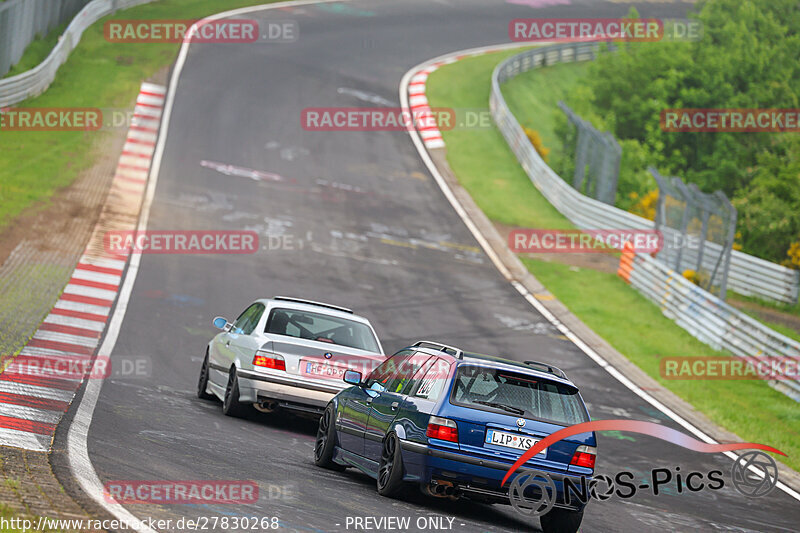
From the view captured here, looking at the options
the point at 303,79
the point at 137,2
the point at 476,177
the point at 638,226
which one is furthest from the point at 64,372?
the point at 137,2

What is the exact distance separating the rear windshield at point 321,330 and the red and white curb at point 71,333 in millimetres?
2546

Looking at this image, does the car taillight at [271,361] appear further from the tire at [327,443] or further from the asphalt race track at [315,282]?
the tire at [327,443]

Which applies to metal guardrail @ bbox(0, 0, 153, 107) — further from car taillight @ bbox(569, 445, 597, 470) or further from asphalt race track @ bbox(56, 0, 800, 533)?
car taillight @ bbox(569, 445, 597, 470)

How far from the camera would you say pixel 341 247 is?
27.4m

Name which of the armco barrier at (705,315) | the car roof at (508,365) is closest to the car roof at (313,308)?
the car roof at (508,365)

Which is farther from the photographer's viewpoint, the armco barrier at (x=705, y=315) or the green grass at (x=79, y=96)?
the green grass at (x=79, y=96)

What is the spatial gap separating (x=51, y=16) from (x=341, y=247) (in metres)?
21.7

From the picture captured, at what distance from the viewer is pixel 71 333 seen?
17109 mm

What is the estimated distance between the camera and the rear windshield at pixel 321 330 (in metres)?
13.1

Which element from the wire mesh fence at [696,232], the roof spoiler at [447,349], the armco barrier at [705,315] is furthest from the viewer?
the wire mesh fence at [696,232]

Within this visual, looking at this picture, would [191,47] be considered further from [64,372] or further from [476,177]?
[64,372]

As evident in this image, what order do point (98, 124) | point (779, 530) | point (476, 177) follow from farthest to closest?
point (476, 177)
point (98, 124)
point (779, 530)

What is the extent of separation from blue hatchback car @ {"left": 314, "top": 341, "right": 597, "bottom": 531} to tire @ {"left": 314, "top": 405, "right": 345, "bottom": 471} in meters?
0.92

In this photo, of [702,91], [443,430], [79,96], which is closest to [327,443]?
[443,430]
